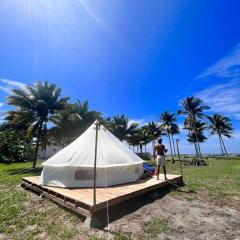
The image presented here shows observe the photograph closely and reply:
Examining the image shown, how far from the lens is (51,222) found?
577cm

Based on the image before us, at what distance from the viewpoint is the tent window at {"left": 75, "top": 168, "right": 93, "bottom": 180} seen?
854 cm

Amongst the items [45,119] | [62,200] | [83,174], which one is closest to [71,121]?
[45,119]

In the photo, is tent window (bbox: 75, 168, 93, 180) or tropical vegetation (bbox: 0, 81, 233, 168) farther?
tropical vegetation (bbox: 0, 81, 233, 168)

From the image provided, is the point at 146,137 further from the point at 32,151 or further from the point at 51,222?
the point at 51,222

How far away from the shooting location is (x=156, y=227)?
5.32 metres

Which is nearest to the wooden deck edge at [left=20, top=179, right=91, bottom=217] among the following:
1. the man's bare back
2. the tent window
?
the tent window

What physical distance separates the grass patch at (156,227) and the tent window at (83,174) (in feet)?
12.4

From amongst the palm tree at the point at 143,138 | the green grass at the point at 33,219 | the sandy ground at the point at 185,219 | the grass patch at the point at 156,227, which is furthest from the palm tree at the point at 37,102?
the palm tree at the point at 143,138

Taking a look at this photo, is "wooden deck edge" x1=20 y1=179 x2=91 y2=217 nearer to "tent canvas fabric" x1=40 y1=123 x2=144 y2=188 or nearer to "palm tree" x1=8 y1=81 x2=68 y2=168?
"tent canvas fabric" x1=40 y1=123 x2=144 y2=188

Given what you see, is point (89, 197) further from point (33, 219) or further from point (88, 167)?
point (88, 167)

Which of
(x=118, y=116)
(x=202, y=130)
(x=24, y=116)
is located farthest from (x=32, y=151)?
(x=202, y=130)

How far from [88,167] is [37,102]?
14.6 metres

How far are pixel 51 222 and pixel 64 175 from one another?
112 inches

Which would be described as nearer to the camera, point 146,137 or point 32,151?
point 32,151
